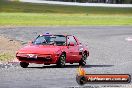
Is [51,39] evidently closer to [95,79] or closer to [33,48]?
[33,48]

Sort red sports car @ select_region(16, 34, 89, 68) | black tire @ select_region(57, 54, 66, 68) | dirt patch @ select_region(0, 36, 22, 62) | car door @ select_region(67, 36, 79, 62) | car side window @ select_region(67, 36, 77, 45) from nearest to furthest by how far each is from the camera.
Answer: red sports car @ select_region(16, 34, 89, 68)
black tire @ select_region(57, 54, 66, 68)
car door @ select_region(67, 36, 79, 62)
car side window @ select_region(67, 36, 77, 45)
dirt patch @ select_region(0, 36, 22, 62)

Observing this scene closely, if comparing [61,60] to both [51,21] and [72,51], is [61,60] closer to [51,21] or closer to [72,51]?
[72,51]

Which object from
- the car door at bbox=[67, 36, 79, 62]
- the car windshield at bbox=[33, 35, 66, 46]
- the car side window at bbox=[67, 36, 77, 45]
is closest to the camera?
the car windshield at bbox=[33, 35, 66, 46]

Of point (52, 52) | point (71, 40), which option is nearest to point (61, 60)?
point (52, 52)

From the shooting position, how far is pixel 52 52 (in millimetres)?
19750

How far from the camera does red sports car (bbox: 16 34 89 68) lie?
773 inches

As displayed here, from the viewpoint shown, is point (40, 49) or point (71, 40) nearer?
point (40, 49)

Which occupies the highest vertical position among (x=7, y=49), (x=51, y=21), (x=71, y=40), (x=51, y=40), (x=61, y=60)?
(x=51, y=40)

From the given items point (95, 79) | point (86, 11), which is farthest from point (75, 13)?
point (95, 79)

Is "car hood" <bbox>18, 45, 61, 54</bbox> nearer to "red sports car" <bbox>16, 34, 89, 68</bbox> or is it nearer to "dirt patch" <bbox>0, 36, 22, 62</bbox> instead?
"red sports car" <bbox>16, 34, 89, 68</bbox>

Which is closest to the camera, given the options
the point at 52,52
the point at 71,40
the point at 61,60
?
the point at 52,52

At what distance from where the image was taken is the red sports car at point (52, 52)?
64.4 feet

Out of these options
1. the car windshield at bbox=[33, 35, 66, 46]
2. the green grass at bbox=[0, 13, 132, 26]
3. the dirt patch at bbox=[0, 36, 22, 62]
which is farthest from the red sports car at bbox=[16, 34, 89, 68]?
the green grass at bbox=[0, 13, 132, 26]

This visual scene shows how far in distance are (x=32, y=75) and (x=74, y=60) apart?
430 centimetres
